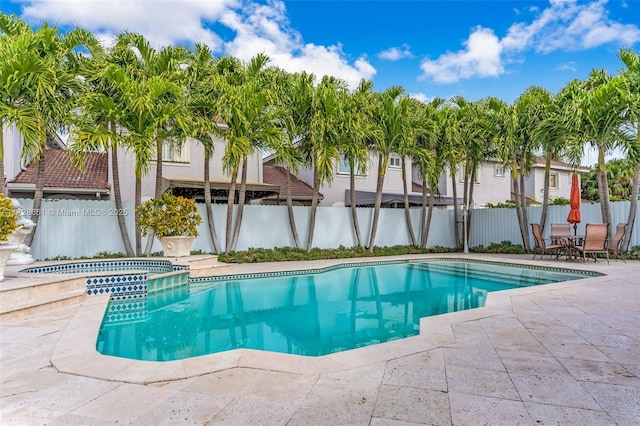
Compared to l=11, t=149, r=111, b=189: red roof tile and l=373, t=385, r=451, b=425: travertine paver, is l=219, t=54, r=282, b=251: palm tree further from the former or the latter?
l=373, t=385, r=451, b=425: travertine paver

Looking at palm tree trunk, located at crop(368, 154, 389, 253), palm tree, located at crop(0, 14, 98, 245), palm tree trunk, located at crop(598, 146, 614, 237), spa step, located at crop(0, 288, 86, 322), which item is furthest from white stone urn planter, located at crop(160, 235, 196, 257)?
palm tree trunk, located at crop(598, 146, 614, 237)

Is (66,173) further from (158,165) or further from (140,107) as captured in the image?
(140,107)

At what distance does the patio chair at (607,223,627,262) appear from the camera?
13625mm

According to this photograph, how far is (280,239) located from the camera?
669 inches

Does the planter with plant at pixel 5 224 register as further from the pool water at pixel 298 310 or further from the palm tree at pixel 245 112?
the palm tree at pixel 245 112

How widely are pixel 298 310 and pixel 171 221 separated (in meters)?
5.69

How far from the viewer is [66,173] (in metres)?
17.7

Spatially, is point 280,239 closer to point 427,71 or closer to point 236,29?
point 236,29

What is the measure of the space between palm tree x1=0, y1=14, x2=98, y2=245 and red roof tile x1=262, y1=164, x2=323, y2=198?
38.7ft

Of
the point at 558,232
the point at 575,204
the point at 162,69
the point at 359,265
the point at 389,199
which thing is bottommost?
the point at 359,265

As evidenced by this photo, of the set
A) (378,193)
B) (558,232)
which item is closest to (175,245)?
(378,193)

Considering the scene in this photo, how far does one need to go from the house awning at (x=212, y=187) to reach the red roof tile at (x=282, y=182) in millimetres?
2557

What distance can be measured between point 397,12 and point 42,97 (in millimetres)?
11941

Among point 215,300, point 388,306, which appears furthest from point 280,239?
point 388,306
